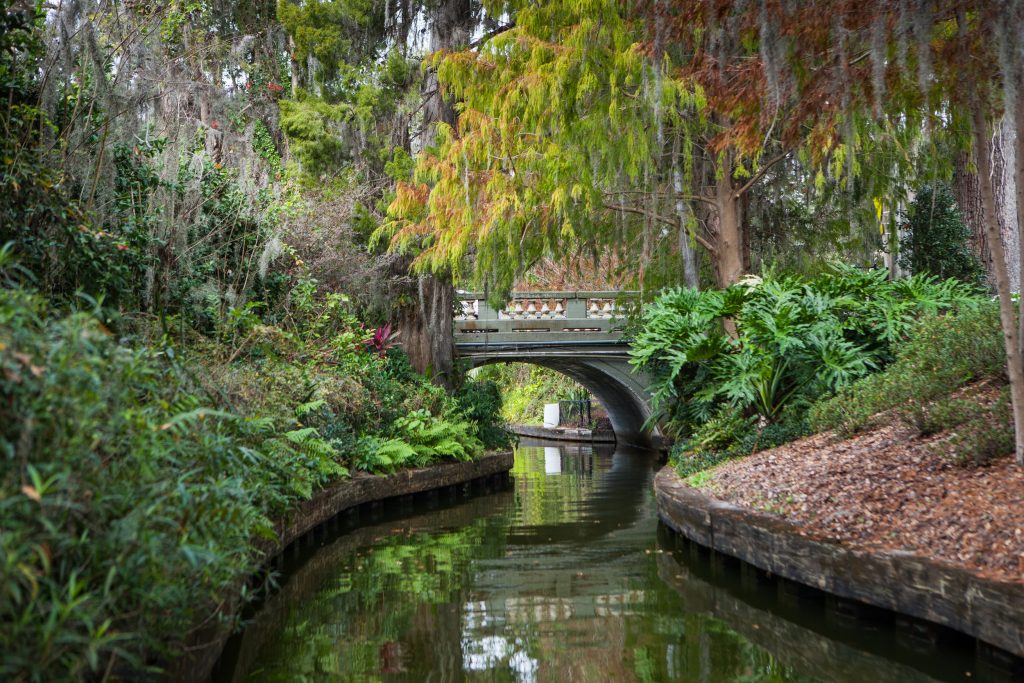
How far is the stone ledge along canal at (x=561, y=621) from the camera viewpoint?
4969 millimetres

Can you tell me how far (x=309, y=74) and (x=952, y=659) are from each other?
14850 mm

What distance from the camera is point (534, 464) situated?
20656 mm

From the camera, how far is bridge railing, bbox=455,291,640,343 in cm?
1972

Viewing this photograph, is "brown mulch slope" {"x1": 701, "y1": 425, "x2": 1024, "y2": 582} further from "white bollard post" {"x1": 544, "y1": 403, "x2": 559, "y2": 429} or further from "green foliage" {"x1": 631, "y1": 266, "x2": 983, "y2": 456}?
"white bollard post" {"x1": 544, "y1": 403, "x2": 559, "y2": 429}

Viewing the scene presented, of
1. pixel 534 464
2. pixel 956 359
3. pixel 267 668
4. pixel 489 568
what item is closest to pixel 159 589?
pixel 267 668

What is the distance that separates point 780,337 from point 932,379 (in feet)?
7.45

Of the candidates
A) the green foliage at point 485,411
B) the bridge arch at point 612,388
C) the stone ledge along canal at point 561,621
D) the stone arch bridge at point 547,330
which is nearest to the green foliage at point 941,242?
the stone arch bridge at point 547,330

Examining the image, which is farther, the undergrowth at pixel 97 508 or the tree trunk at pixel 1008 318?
the tree trunk at pixel 1008 318

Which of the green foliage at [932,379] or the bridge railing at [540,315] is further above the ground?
the bridge railing at [540,315]

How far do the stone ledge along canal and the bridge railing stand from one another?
1009cm

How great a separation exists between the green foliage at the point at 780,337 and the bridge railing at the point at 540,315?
24.2 feet

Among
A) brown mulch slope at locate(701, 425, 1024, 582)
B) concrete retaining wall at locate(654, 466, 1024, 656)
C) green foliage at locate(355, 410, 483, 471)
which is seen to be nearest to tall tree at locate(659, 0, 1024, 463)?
brown mulch slope at locate(701, 425, 1024, 582)

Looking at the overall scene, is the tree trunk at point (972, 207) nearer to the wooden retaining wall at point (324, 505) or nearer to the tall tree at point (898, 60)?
the wooden retaining wall at point (324, 505)

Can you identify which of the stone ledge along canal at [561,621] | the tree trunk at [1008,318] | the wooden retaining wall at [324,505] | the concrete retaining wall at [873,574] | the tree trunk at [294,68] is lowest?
the stone ledge along canal at [561,621]
